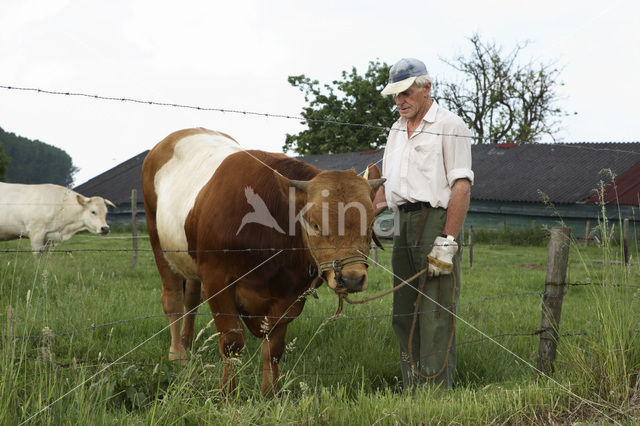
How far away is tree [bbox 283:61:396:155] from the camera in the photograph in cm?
3784

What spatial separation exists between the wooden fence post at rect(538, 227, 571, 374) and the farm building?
18.8m

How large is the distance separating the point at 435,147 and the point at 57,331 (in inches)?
134

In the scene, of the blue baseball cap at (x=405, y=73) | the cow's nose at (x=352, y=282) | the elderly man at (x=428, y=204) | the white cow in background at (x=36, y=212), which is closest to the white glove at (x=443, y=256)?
the elderly man at (x=428, y=204)

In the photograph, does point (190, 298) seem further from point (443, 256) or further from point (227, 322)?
point (443, 256)

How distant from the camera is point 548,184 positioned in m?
26.0

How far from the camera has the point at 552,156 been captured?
28609 millimetres

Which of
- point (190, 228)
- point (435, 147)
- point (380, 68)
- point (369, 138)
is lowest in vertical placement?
point (190, 228)

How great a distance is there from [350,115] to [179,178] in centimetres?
3455

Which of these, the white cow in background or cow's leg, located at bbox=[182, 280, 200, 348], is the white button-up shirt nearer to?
cow's leg, located at bbox=[182, 280, 200, 348]

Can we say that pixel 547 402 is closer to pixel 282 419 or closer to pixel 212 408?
pixel 282 419

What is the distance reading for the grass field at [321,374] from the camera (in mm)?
2576

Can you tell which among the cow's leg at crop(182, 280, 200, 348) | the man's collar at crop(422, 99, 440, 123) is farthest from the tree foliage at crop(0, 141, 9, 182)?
the man's collar at crop(422, 99, 440, 123)

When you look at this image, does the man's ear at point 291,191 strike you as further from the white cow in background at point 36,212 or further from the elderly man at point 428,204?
the white cow in background at point 36,212

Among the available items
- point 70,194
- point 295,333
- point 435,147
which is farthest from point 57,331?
point 70,194
